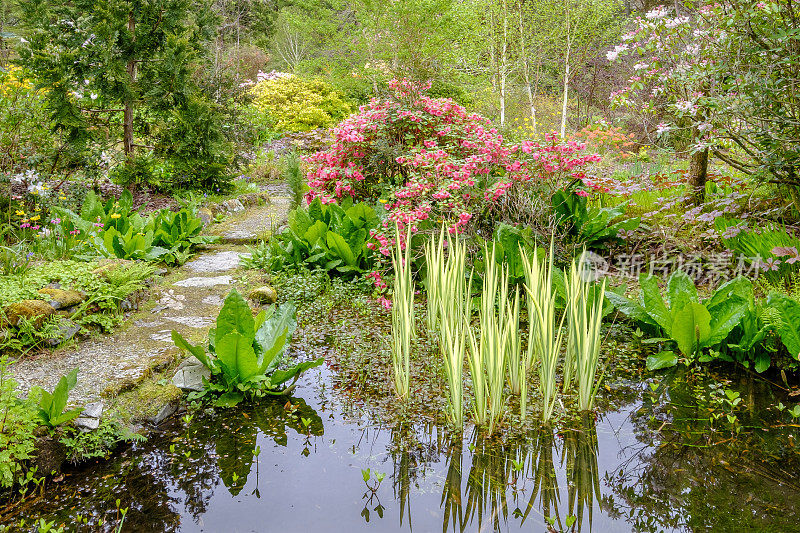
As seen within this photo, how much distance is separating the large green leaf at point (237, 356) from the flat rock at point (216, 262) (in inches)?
79.7

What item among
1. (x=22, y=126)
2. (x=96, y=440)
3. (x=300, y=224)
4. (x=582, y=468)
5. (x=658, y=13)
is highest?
(x=658, y=13)

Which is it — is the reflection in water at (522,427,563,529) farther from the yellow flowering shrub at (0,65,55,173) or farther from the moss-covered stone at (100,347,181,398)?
the yellow flowering shrub at (0,65,55,173)

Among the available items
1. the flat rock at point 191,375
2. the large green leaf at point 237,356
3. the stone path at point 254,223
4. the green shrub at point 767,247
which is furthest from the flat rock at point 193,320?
the green shrub at point 767,247

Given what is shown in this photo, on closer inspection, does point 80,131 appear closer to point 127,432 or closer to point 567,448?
point 127,432

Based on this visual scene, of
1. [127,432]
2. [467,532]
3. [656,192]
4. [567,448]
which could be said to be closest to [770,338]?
[567,448]

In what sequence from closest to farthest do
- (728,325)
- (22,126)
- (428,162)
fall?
1. (728,325)
2. (428,162)
3. (22,126)

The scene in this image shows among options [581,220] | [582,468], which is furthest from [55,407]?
[581,220]

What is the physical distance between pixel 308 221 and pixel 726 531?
11.5 ft

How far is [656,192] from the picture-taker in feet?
16.5

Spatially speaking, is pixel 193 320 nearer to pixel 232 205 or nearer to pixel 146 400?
pixel 146 400

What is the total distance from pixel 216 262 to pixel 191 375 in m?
2.19

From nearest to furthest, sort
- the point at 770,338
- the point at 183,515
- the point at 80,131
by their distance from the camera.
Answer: the point at 183,515, the point at 770,338, the point at 80,131

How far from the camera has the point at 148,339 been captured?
2943 mm

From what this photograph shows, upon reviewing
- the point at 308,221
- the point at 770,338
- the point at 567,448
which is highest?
the point at 308,221
